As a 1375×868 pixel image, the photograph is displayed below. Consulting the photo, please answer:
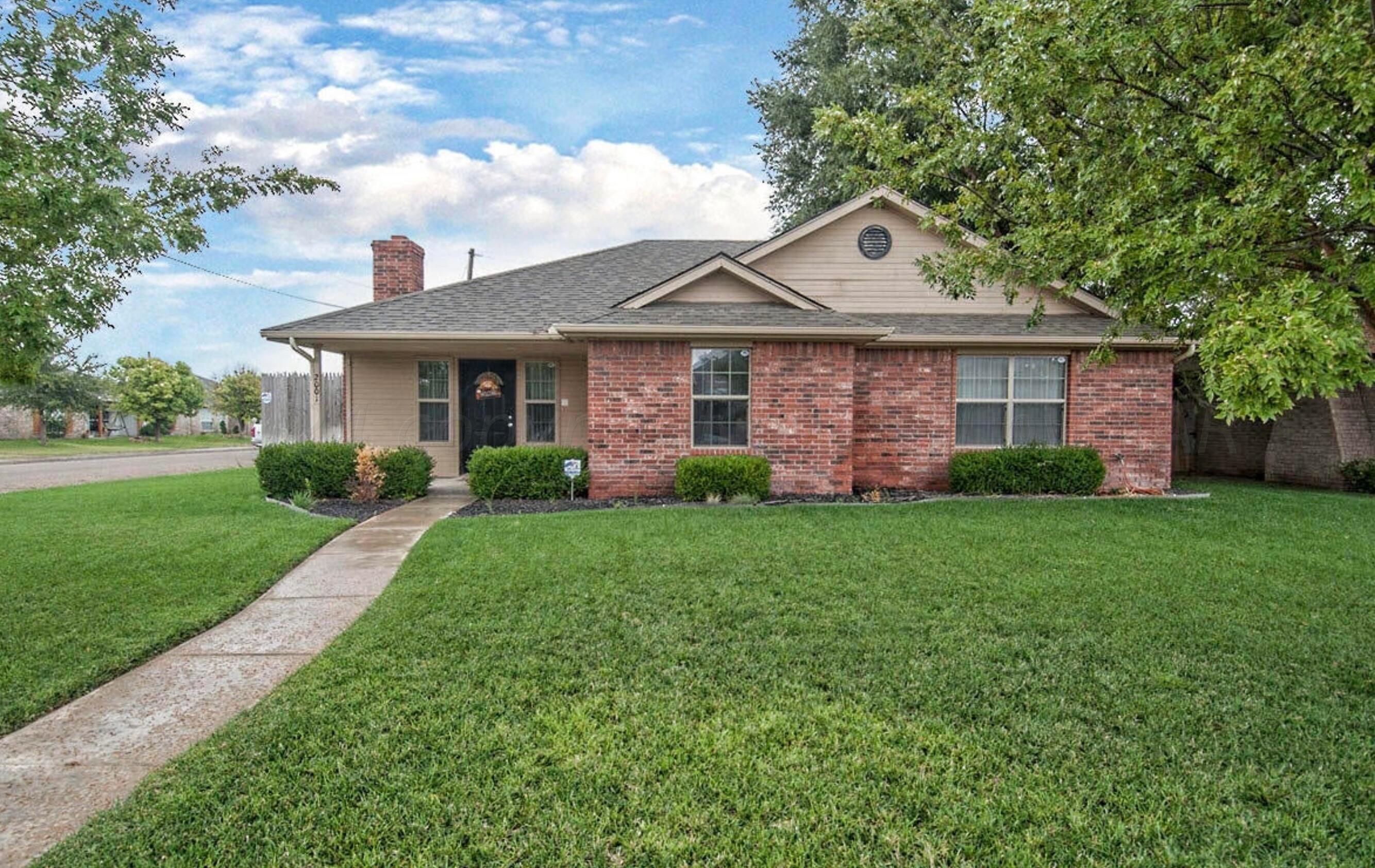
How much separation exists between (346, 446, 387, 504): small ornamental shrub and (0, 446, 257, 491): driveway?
7776 millimetres

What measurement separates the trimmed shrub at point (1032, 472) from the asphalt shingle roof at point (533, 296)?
274 inches

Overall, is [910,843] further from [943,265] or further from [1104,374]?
[1104,374]

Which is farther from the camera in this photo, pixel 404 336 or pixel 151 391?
pixel 151 391

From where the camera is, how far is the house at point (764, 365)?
35.2ft

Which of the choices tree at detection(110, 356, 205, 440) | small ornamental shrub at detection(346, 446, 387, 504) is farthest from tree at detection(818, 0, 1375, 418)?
tree at detection(110, 356, 205, 440)

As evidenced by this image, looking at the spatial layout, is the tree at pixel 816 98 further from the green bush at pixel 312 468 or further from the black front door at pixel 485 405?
the green bush at pixel 312 468

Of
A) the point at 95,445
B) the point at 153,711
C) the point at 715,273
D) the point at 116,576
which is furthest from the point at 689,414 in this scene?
the point at 95,445

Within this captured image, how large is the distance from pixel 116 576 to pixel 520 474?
17.2ft

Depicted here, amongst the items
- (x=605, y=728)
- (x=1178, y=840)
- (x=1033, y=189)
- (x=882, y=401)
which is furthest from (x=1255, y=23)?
(x=882, y=401)

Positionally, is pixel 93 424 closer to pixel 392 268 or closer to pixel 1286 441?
pixel 392 268

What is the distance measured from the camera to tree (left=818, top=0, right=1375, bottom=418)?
10.7 feet

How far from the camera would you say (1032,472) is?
11.3 metres

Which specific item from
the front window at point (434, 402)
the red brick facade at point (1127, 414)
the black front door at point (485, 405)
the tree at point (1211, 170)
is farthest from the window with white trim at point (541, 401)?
the red brick facade at point (1127, 414)

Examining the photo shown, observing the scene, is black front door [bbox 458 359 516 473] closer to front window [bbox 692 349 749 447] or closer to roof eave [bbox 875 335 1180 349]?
front window [bbox 692 349 749 447]
